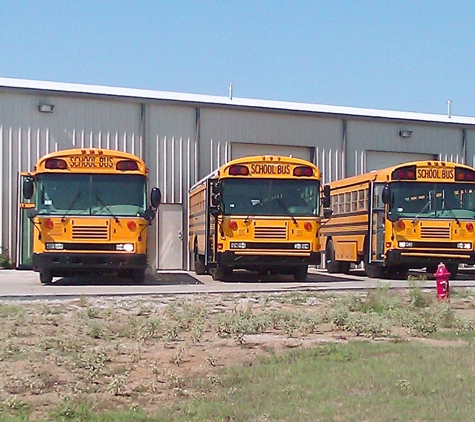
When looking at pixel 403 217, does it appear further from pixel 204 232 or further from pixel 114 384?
pixel 114 384

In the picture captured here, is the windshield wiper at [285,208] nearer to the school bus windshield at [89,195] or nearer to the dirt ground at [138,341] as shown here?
the school bus windshield at [89,195]

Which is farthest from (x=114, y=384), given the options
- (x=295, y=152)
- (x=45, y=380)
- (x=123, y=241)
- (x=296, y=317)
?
(x=295, y=152)

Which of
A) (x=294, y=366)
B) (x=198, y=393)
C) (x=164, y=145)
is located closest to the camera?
(x=198, y=393)

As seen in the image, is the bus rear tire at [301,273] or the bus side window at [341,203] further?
the bus side window at [341,203]

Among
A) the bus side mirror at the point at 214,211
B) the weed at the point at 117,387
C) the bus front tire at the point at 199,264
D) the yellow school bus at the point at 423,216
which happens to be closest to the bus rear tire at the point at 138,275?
the bus side mirror at the point at 214,211

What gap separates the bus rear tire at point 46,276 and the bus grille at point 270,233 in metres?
5.07

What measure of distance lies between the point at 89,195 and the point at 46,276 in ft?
8.12

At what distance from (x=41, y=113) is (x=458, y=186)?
48.2ft

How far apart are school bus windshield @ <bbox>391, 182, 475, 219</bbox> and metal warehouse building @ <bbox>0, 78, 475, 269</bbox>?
10.2 m

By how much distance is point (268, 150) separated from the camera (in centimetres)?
3072

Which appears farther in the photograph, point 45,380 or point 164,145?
point 164,145

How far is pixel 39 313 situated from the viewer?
39.2 feet

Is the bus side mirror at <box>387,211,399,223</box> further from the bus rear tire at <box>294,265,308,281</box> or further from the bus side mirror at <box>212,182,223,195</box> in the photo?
the bus side mirror at <box>212,182,223,195</box>

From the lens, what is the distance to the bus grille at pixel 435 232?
20.5 m
